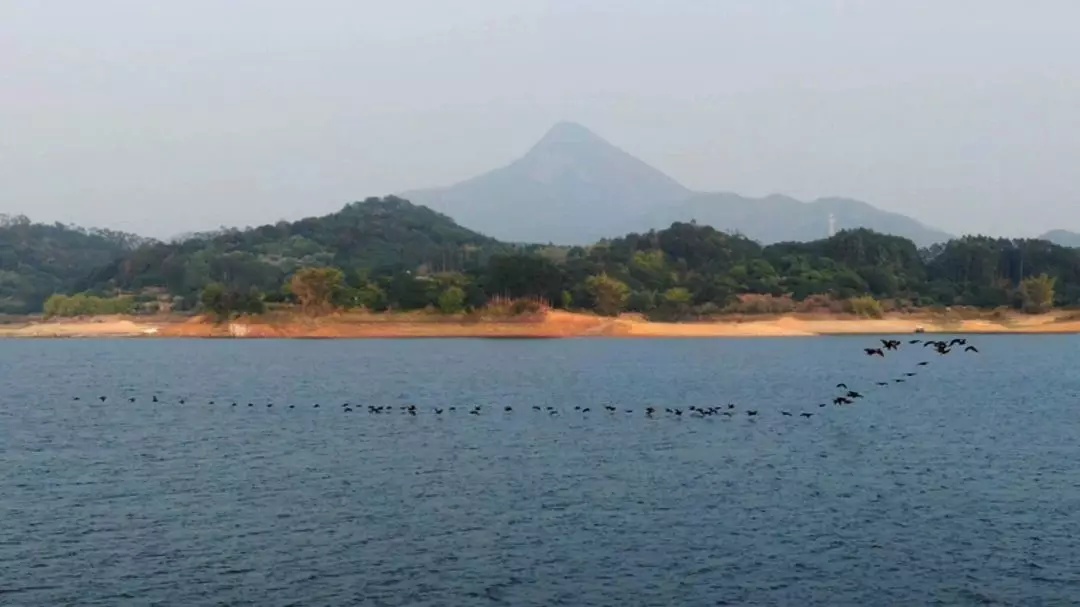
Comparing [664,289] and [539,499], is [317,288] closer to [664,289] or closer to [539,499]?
[664,289]

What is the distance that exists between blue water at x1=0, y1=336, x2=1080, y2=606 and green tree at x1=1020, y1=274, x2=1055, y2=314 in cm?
10305

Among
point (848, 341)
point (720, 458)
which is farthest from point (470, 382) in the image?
point (848, 341)

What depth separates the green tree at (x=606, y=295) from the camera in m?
168

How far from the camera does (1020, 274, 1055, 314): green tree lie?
17162 centimetres

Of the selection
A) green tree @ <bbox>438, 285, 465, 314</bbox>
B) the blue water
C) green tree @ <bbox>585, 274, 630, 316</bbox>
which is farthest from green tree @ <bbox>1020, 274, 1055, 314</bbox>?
the blue water

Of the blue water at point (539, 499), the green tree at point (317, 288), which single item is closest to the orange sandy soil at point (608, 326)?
the green tree at point (317, 288)

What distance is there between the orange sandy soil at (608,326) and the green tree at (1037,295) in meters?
1.16

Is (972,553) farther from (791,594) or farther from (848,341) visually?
(848,341)

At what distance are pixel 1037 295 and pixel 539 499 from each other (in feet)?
509

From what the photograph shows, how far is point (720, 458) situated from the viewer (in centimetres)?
4388

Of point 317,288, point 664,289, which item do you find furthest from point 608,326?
point 317,288

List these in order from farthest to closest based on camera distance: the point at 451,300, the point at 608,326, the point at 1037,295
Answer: the point at 1037,295 → the point at 608,326 → the point at 451,300

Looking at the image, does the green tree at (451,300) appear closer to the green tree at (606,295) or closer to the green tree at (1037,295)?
the green tree at (606,295)

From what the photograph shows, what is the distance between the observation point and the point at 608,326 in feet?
543
